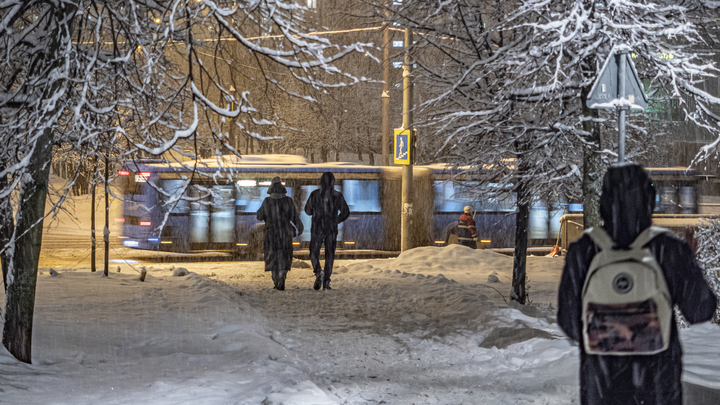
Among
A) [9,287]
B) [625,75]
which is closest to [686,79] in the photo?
[625,75]

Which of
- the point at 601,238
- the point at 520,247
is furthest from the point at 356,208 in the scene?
the point at 601,238

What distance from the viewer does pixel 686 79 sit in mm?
7250

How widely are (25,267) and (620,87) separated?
532cm

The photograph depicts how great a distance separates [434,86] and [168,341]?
553 centimetres

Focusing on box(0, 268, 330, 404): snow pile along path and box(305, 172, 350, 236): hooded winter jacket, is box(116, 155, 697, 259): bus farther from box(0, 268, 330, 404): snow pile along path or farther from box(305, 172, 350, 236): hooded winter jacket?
box(0, 268, 330, 404): snow pile along path

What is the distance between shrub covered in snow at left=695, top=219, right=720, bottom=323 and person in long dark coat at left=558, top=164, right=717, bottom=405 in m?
5.44

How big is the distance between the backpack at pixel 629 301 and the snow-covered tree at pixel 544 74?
142 inches

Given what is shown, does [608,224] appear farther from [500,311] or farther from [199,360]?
[500,311]

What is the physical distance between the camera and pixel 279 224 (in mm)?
12109

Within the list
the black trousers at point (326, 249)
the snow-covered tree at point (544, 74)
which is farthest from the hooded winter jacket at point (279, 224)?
the snow-covered tree at point (544, 74)

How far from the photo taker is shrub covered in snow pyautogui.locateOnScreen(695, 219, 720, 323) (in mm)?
8164

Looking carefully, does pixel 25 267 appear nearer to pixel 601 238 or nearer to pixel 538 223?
pixel 601 238

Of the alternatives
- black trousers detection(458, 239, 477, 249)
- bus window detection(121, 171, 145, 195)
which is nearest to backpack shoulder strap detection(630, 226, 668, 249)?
black trousers detection(458, 239, 477, 249)

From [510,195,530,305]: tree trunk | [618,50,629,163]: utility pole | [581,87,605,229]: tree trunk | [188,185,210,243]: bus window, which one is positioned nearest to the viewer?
[618,50,629,163]: utility pole
